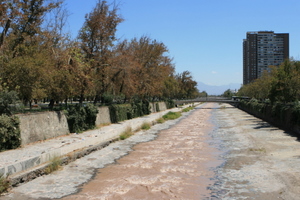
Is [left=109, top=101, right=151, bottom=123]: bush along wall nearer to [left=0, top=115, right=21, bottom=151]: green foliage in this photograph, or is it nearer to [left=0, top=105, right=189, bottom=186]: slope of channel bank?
[left=0, top=105, right=189, bottom=186]: slope of channel bank

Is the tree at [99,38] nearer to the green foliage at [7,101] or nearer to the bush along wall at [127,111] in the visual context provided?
the bush along wall at [127,111]

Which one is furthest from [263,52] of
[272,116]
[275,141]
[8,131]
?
[8,131]

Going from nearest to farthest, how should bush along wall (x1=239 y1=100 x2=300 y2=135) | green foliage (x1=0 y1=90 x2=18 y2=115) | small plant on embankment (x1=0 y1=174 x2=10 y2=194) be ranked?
small plant on embankment (x1=0 y1=174 x2=10 y2=194) < green foliage (x1=0 y1=90 x2=18 y2=115) < bush along wall (x1=239 y1=100 x2=300 y2=135)

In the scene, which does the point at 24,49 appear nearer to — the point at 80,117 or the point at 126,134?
the point at 80,117

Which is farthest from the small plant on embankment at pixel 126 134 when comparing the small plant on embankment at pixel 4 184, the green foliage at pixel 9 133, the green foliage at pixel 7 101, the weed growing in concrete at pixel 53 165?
the small plant on embankment at pixel 4 184

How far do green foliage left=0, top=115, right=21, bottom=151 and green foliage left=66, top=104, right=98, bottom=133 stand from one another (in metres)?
6.69

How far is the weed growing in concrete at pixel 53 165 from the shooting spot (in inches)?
492

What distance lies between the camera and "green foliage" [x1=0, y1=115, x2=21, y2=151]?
14.9 m

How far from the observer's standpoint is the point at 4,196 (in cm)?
965

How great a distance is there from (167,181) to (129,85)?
23.9m

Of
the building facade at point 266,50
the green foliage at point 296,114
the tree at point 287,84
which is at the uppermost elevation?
the building facade at point 266,50

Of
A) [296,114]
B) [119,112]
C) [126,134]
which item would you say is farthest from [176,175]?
[119,112]

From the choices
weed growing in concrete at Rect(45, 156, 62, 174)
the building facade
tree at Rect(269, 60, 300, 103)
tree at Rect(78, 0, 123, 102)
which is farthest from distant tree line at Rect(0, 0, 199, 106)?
the building facade

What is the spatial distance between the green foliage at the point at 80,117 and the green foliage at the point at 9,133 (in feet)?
21.9
